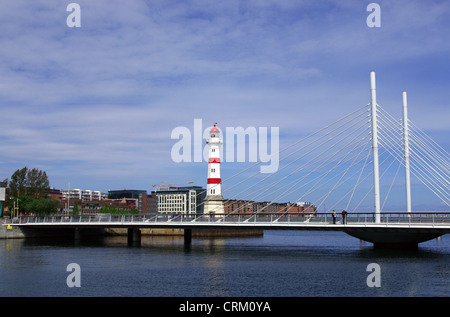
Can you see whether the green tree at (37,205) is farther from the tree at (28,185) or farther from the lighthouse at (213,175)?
the lighthouse at (213,175)

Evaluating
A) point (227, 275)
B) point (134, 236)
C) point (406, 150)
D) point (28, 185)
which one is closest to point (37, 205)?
point (28, 185)

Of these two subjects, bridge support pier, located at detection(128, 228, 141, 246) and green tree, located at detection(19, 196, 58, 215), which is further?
green tree, located at detection(19, 196, 58, 215)

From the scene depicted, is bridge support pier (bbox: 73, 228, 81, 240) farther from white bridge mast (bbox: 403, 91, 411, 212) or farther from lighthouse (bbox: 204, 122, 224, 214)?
white bridge mast (bbox: 403, 91, 411, 212)

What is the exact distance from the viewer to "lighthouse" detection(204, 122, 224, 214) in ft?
277

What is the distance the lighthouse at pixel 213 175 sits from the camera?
84.4 meters

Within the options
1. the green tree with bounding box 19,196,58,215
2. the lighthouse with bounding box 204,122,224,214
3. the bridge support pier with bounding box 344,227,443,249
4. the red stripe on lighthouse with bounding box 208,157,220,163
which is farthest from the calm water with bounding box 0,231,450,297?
the green tree with bounding box 19,196,58,215

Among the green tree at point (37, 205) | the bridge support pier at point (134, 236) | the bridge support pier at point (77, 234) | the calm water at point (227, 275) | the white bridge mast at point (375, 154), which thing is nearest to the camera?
the calm water at point (227, 275)

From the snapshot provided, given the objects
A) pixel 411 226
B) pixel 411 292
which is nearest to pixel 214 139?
pixel 411 226

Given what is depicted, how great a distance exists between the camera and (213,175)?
84750 millimetres

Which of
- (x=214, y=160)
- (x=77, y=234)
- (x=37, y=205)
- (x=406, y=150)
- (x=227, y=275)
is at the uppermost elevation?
(x=214, y=160)

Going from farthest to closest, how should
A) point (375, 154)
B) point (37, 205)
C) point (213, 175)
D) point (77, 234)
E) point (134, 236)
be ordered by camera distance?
point (37, 205) → point (213, 175) → point (77, 234) → point (134, 236) → point (375, 154)

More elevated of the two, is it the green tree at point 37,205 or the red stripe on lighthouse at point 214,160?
the red stripe on lighthouse at point 214,160

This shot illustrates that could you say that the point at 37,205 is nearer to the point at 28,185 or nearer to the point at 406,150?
the point at 28,185

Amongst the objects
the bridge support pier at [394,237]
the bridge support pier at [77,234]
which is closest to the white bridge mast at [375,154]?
the bridge support pier at [394,237]
